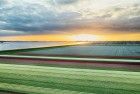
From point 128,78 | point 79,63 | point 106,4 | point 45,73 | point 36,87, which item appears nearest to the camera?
point 36,87

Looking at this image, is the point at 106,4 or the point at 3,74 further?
the point at 106,4

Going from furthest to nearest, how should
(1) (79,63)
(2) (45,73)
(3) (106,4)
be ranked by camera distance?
(3) (106,4)
(1) (79,63)
(2) (45,73)

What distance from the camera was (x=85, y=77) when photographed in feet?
21.9

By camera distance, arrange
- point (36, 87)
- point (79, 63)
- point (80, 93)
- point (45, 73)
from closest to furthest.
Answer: point (80, 93), point (36, 87), point (45, 73), point (79, 63)

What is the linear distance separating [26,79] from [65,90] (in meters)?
1.55

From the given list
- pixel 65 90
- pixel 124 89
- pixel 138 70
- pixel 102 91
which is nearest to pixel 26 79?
pixel 65 90

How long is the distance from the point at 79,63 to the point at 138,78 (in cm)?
303

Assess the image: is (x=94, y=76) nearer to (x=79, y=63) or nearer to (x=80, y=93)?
(x=80, y=93)

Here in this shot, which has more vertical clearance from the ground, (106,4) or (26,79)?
(106,4)

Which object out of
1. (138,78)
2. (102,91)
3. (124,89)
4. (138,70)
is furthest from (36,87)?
(138,70)

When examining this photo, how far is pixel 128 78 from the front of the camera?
6.41 metres

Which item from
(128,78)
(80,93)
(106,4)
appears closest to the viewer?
(80,93)

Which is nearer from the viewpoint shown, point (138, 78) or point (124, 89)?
point (124, 89)

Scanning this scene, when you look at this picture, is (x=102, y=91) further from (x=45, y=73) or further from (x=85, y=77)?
(x=45, y=73)
